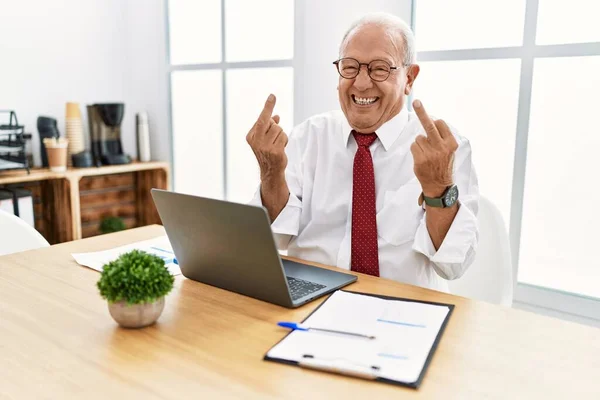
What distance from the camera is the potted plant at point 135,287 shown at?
951 millimetres

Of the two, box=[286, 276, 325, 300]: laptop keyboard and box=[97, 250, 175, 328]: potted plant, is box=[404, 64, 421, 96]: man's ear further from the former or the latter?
box=[97, 250, 175, 328]: potted plant

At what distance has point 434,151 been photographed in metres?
1.25

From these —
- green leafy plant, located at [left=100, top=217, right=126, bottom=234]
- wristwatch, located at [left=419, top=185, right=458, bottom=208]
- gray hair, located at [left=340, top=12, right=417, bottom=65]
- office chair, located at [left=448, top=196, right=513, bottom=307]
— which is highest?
gray hair, located at [left=340, top=12, right=417, bottom=65]

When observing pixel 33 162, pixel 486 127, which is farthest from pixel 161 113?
pixel 486 127

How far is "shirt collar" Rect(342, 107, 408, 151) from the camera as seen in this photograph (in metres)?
1.61

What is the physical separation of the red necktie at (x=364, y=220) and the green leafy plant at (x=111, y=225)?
223 cm

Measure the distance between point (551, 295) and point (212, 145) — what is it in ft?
6.97

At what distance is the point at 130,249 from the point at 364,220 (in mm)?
661

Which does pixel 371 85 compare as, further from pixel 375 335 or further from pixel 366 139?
pixel 375 335

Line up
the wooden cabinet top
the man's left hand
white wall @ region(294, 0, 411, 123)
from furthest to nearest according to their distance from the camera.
→ the wooden cabinet top < white wall @ region(294, 0, 411, 123) < the man's left hand

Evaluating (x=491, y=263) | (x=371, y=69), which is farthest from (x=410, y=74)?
(x=491, y=263)

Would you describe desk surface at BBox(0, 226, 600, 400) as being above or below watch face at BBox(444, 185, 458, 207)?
below

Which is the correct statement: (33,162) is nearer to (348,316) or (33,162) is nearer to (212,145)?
(212,145)

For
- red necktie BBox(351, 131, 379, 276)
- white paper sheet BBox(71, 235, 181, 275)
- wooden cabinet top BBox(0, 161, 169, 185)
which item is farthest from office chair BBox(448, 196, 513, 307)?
wooden cabinet top BBox(0, 161, 169, 185)
